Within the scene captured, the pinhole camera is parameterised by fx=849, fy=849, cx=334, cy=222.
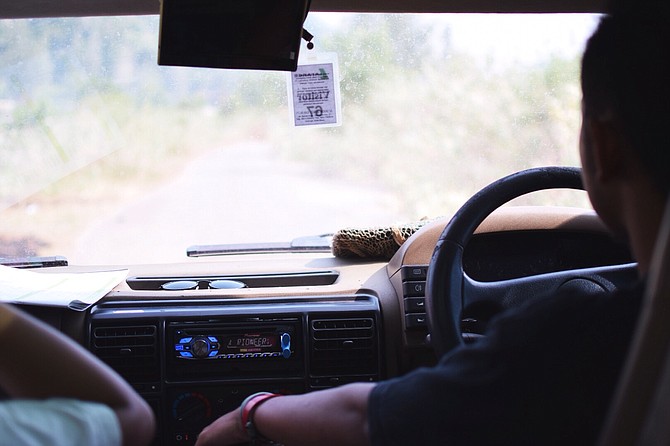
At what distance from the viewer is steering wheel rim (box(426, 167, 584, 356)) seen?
1.97 meters

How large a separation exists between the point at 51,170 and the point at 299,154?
82cm

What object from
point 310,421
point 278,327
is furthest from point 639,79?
point 278,327

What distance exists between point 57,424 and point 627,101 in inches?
35.2

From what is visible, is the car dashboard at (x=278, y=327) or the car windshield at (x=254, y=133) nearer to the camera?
the car dashboard at (x=278, y=327)

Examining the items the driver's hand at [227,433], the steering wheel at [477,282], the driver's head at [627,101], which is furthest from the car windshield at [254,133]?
the driver's head at [627,101]

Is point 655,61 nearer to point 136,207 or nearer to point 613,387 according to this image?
point 613,387

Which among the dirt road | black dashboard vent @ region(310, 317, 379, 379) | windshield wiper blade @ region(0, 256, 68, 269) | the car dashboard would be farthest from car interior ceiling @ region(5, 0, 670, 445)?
windshield wiper blade @ region(0, 256, 68, 269)

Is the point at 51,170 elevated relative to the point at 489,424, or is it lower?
elevated

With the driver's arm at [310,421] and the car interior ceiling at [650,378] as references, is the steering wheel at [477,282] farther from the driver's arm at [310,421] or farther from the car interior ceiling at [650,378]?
the car interior ceiling at [650,378]

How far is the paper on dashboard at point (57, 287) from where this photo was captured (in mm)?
2432

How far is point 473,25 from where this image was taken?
267 centimetres

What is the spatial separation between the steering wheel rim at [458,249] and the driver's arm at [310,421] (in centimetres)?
39

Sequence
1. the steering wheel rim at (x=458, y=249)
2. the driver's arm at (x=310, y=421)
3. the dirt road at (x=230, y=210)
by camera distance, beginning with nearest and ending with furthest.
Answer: the driver's arm at (x=310, y=421) < the steering wheel rim at (x=458, y=249) < the dirt road at (x=230, y=210)

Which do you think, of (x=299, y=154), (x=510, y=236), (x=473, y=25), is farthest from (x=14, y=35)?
(x=510, y=236)
